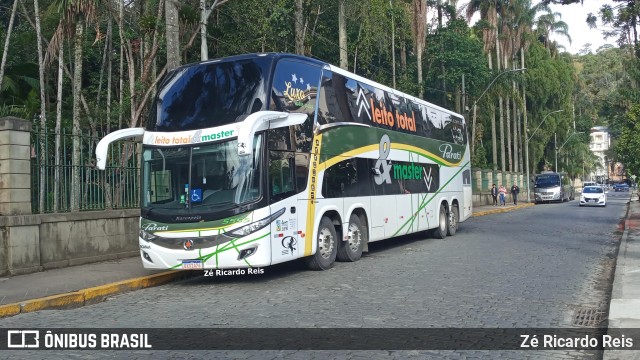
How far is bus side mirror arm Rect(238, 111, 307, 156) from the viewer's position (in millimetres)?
9008

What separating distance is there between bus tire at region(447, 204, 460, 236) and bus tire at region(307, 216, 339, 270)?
25.8 ft

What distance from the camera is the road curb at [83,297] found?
8.99m

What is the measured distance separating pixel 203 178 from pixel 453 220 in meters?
11.7

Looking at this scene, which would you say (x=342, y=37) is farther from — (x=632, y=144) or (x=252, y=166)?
(x=252, y=166)

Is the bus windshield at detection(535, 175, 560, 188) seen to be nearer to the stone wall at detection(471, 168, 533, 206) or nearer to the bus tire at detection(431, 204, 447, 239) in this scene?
the stone wall at detection(471, 168, 533, 206)

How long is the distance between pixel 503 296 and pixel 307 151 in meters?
4.45

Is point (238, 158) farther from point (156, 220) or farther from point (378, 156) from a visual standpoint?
point (378, 156)

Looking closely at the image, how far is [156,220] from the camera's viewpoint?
10.6m

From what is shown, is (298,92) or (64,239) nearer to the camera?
(298,92)

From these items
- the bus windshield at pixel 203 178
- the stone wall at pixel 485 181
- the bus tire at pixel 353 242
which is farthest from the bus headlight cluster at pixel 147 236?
the stone wall at pixel 485 181

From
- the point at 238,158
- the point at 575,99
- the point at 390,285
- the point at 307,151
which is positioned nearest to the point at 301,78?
the point at 307,151

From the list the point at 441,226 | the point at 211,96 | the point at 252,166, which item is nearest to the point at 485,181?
the point at 441,226

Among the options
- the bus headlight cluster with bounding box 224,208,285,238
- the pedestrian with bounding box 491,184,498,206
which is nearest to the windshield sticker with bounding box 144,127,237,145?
the bus headlight cluster with bounding box 224,208,285,238

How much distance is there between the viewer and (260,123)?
33.3 feet
